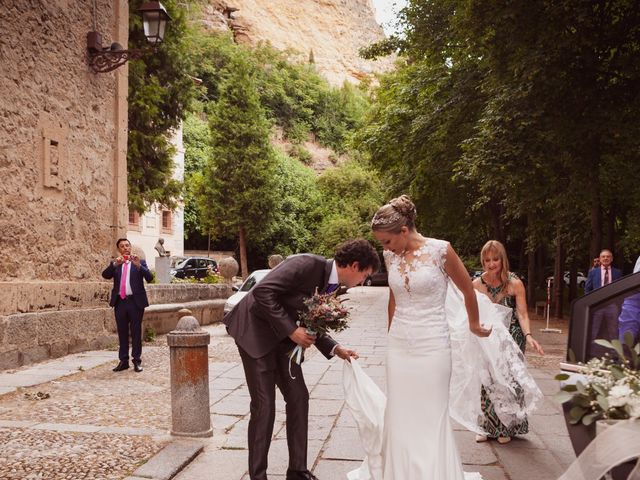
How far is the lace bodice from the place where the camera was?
13.9ft

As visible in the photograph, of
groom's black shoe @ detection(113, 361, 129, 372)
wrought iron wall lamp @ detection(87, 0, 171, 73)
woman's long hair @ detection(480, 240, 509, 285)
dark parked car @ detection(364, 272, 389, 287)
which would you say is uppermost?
wrought iron wall lamp @ detection(87, 0, 171, 73)

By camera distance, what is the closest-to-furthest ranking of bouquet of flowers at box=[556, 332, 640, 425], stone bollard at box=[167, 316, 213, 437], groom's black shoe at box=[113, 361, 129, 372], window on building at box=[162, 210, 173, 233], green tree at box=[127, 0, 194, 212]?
bouquet of flowers at box=[556, 332, 640, 425], stone bollard at box=[167, 316, 213, 437], groom's black shoe at box=[113, 361, 129, 372], green tree at box=[127, 0, 194, 212], window on building at box=[162, 210, 173, 233]

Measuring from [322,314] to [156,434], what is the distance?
2701 millimetres

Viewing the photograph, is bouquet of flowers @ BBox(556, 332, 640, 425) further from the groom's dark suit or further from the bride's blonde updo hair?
the groom's dark suit

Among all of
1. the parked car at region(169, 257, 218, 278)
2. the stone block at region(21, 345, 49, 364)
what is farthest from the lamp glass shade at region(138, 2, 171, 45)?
the parked car at region(169, 257, 218, 278)

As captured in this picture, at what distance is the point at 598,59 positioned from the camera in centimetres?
1311

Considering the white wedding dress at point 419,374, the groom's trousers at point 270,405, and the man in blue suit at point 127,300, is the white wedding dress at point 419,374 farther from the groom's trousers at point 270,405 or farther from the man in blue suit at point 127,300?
the man in blue suit at point 127,300

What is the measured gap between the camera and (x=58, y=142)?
11.8 meters

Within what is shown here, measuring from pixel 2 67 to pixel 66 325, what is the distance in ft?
14.1

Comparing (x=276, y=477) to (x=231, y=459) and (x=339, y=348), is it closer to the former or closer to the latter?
(x=231, y=459)

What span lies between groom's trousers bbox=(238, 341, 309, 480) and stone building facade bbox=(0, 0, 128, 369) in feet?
22.0

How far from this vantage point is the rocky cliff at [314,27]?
91688 mm

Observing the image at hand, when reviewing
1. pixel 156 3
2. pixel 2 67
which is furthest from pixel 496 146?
pixel 2 67

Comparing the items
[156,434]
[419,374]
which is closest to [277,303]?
[419,374]
